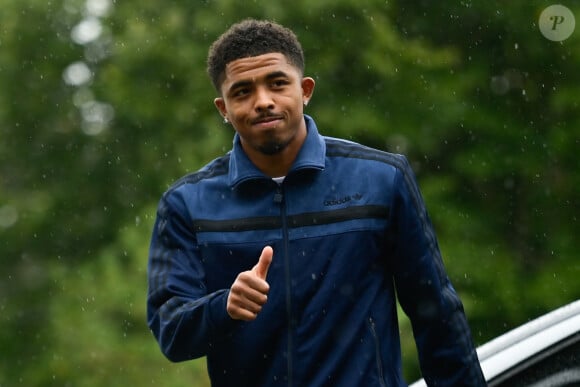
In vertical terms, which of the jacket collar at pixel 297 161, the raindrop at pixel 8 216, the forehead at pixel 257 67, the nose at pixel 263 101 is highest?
the forehead at pixel 257 67

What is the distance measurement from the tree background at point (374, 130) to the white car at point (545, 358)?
7774mm

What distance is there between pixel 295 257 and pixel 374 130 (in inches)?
342

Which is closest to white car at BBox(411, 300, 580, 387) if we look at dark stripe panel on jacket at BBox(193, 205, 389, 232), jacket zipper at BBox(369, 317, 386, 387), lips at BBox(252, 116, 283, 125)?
jacket zipper at BBox(369, 317, 386, 387)

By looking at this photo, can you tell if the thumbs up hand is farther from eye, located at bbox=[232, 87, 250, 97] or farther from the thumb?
eye, located at bbox=[232, 87, 250, 97]

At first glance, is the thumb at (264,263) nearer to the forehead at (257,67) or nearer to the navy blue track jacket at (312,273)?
the navy blue track jacket at (312,273)

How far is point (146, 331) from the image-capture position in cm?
1304

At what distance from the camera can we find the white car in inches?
122

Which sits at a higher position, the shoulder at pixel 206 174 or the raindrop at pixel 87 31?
the shoulder at pixel 206 174

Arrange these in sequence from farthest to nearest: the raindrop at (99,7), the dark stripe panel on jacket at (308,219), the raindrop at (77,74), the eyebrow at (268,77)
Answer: the raindrop at (77,74) → the raindrop at (99,7) → the eyebrow at (268,77) → the dark stripe panel on jacket at (308,219)

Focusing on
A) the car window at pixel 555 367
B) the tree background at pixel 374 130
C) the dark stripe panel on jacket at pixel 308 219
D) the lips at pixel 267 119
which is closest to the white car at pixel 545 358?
the car window at pixel 555 367

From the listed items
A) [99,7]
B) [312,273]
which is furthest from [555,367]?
[99,7]

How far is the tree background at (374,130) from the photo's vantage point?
1176 centimetres

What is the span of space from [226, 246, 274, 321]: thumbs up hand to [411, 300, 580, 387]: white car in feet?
2.26

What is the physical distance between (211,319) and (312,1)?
9.23 m
